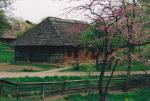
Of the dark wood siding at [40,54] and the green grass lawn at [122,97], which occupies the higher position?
the dark wood siding at [40,54]

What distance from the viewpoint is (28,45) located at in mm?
49906

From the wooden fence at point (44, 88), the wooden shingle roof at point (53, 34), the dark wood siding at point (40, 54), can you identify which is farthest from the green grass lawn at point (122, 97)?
the dark wood siding at point (40, 54)

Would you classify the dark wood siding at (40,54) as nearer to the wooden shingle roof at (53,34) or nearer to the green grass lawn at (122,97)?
the wooden shingle roof at (53,34)

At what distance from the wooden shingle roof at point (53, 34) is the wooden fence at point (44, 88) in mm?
18971

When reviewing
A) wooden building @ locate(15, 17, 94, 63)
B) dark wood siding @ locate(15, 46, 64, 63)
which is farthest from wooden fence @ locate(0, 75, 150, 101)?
dark wood siding @ locate(15, 46, 64, 63)

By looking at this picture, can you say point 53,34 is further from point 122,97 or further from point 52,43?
point 122,97

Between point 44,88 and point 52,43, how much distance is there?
2444 cm

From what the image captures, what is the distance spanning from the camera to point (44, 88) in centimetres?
2297

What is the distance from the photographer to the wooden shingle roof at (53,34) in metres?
47.4

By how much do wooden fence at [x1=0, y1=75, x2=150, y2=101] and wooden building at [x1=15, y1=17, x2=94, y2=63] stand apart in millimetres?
18944

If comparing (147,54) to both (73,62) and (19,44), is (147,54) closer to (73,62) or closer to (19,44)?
(73,62)

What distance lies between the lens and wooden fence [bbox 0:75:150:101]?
821 inches

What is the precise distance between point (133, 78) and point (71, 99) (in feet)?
29.7

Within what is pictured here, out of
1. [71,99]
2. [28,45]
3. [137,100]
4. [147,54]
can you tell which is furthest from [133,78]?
[28,45]
